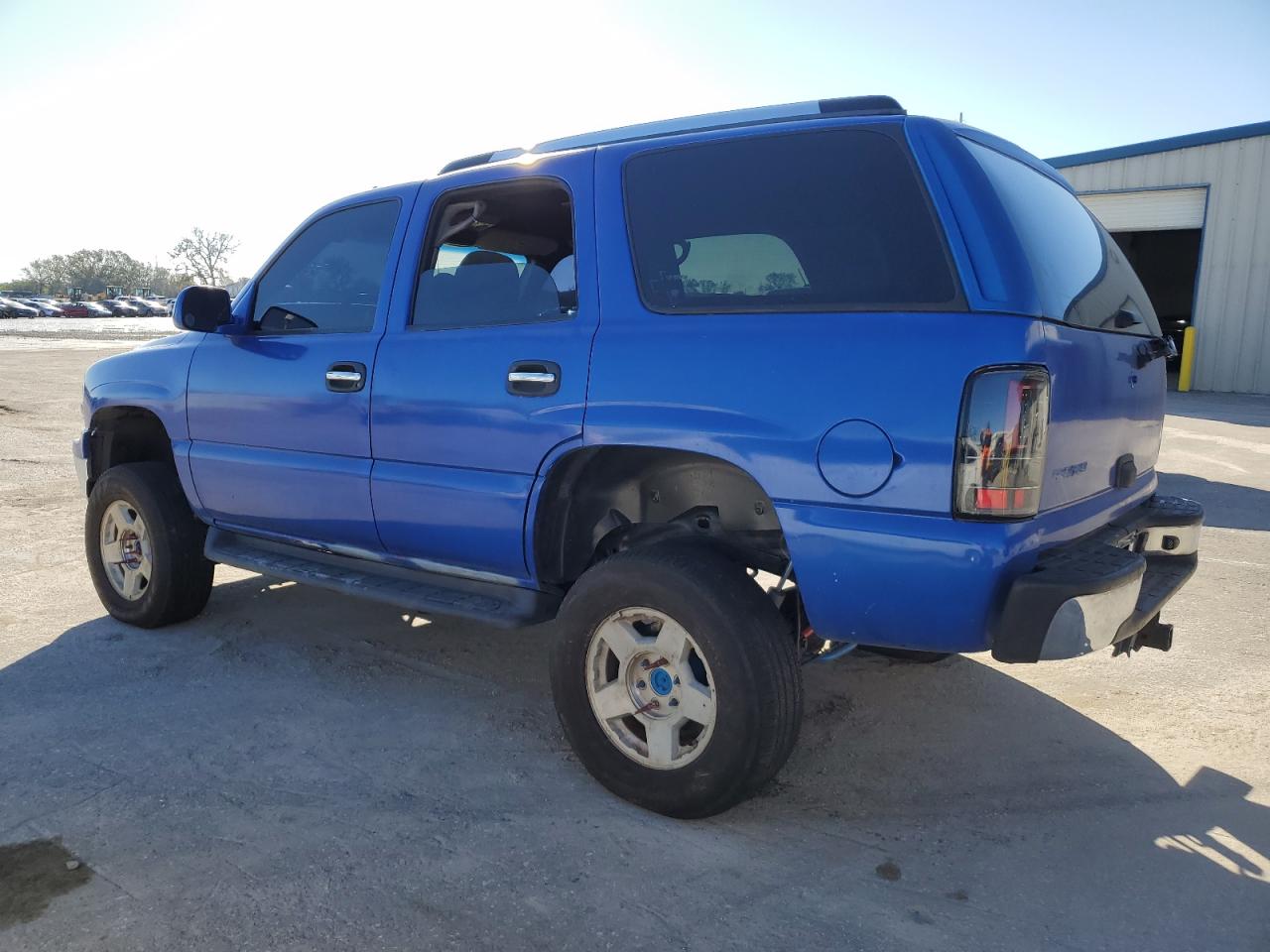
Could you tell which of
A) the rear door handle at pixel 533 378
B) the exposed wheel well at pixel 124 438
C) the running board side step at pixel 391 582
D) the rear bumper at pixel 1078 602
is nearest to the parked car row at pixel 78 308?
the exposed wheel well at pixel 124 438

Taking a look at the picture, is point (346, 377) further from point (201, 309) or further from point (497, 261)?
point (201, 309)

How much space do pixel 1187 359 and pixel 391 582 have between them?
62.3 feet

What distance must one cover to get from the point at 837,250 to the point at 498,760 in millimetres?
1943

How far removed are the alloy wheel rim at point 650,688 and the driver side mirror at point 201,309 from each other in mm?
2254

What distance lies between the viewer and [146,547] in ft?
14.8

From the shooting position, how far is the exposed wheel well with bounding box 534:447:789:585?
3.06 meters

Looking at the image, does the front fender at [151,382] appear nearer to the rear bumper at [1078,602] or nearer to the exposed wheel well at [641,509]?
the exposed wheel well at [641,509]

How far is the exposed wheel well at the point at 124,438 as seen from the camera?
4723 millimetres

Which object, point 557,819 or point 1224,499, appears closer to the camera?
point 557,819

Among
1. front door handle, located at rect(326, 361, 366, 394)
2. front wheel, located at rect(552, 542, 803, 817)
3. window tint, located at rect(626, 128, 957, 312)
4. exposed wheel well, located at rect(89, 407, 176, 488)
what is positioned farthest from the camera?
exposed wheel well, located at rect(89, 407, 176, 488)

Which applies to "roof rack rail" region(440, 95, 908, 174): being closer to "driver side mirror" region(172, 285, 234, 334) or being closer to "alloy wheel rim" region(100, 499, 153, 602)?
"driver side mirror" region(172, 285, 234, 334)

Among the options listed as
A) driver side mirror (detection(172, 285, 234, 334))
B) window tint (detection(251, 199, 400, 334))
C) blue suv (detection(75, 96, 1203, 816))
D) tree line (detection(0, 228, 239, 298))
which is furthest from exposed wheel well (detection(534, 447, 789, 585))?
tree line (detection(0, 228, 239, 298))

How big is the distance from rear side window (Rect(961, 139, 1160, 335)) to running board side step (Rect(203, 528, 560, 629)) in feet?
5.95

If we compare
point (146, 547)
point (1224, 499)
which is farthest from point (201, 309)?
point (1224, 499)
